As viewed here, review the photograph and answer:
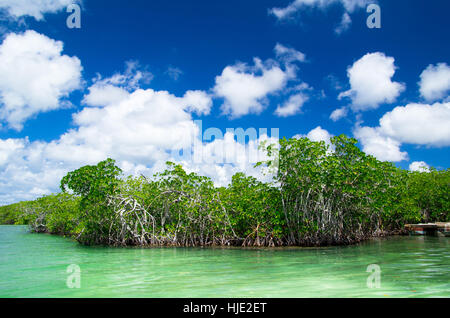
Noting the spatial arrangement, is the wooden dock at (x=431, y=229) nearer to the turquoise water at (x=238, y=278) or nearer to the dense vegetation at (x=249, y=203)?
the dense vegetation at (x=249, y=203)

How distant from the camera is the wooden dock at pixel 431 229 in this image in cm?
1670

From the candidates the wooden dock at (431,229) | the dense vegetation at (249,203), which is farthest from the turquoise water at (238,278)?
the wooden dock at (431,229)

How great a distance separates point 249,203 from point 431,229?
1165 centimetres

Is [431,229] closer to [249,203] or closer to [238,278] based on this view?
[249,203]

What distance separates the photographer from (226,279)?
6340mm

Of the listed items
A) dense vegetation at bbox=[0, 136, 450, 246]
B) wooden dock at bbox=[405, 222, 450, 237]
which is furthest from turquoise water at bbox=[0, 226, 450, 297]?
wooden dock at bbox=[405, 222, 450, 237]

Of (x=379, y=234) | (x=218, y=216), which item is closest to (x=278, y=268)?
(x=218, y=216)

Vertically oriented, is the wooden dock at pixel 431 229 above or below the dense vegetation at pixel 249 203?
below

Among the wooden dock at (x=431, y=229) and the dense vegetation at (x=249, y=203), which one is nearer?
the dense vegetation at (x=249, y=203)

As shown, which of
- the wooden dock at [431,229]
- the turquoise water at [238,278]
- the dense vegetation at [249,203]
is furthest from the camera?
the wooden dock at [431,229]

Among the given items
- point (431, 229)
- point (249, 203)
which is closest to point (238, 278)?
point (249, 203)

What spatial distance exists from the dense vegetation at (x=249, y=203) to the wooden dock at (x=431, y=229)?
2.96 meters

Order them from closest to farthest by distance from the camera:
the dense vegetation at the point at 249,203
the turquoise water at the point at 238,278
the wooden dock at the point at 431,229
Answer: the turquoise water at the point at 238,278 → the dense vegetation at the point at 249,203 → the wooden dock at the point at 431,229
